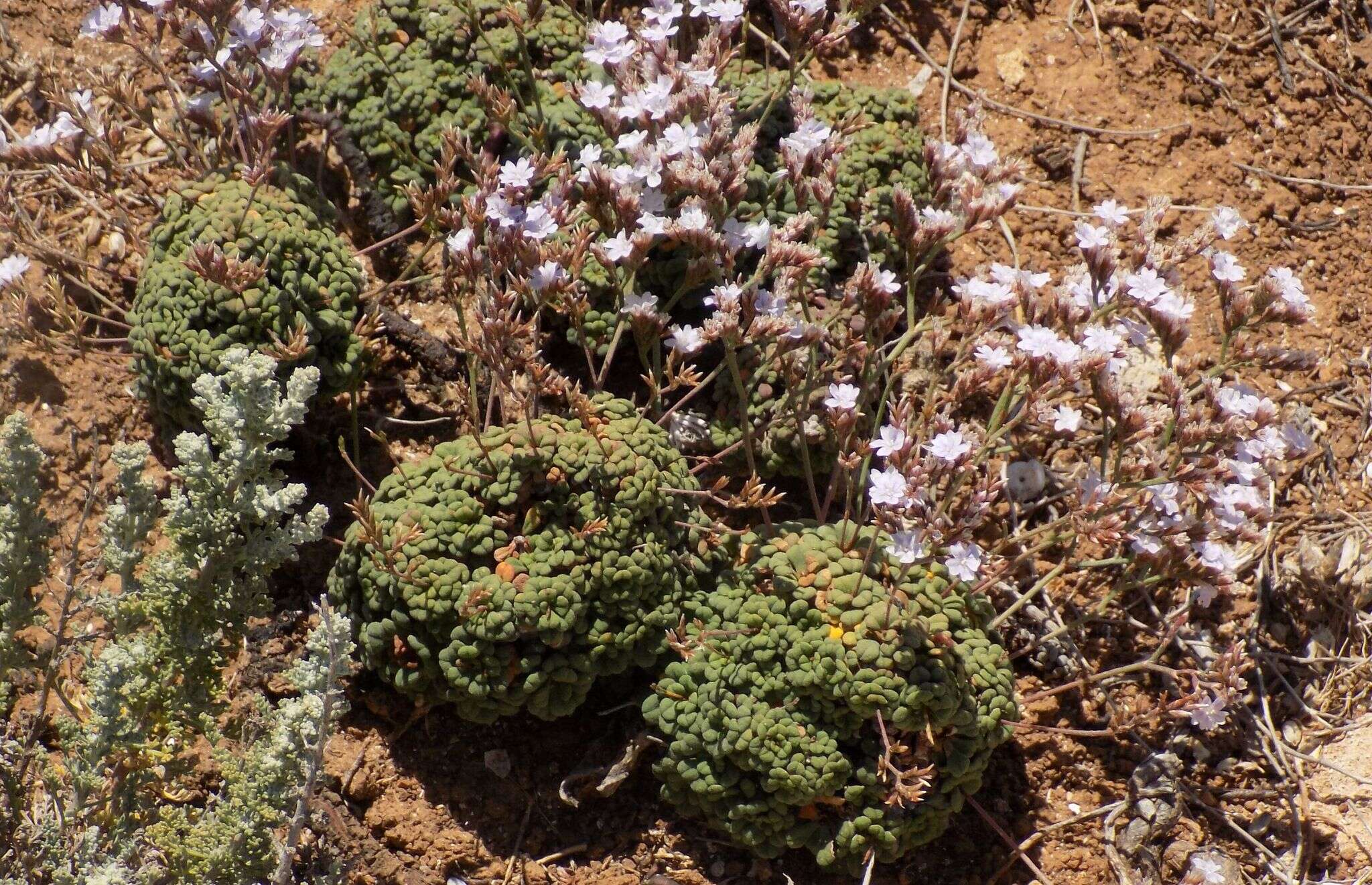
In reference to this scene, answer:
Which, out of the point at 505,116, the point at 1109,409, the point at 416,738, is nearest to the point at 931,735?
the point at 1109,409

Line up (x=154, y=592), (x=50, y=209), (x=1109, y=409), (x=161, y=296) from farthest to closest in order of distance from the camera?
(x=50, y=209), (x=161, y=296), (x=1109, y=409), (x=154, y=592)

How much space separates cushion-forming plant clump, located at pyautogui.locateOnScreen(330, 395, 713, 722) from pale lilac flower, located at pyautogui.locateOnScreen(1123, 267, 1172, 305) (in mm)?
1416

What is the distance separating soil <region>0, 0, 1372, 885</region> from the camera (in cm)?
365

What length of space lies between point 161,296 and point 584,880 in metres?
2.18

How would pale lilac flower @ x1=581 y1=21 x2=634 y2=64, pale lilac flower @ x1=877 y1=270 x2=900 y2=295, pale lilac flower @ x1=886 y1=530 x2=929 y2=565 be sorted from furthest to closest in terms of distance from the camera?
1. pale lilac flower @ x1=581 y1=21 x2=634 y2=64
2. pale lilac flower @ x1=877 y1=270 x2=900 y2=295
3. pale lilac flower @ x1=886 y1=530 x2=929 y2=565

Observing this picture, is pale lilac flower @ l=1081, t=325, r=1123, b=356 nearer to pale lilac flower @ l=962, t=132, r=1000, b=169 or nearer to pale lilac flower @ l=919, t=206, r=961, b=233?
pale lilac flower @ l=919, t=206, r=961, b=233

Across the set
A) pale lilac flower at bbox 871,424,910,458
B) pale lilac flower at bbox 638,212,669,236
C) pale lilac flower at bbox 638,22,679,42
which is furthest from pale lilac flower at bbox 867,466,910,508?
pale lilac flower at bbox 638,22,679,42

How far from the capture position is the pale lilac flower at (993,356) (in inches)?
137

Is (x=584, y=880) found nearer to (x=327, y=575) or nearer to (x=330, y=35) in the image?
(x=327, y=575)

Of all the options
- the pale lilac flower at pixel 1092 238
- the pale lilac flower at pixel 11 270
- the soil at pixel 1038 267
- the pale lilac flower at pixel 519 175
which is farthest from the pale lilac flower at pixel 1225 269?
the pale lilac flower at pixel 11 270

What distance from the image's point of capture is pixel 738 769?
3.46m

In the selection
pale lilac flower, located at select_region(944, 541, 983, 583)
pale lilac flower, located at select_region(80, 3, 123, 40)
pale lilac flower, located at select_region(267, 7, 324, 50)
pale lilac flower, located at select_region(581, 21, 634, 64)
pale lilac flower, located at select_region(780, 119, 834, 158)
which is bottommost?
pale lilac flower, located at select_region(944, 541, 983, 583)

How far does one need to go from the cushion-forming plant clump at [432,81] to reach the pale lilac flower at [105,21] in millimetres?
703

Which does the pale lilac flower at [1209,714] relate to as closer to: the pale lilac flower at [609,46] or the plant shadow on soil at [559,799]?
the plant shadow on soil at [559,799]
